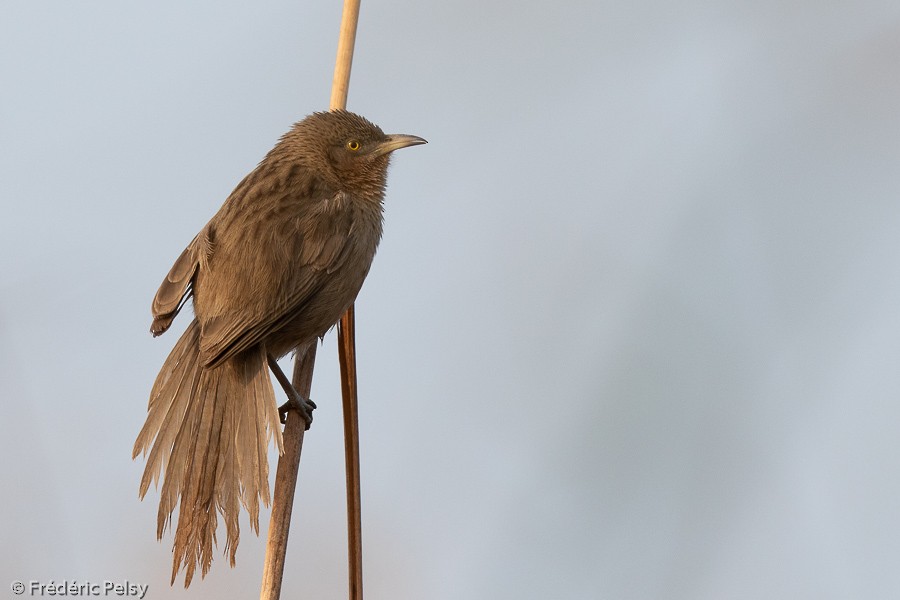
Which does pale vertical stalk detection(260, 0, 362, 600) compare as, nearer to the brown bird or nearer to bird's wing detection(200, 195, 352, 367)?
the brown bird

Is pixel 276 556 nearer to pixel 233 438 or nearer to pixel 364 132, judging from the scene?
pixel 233 438

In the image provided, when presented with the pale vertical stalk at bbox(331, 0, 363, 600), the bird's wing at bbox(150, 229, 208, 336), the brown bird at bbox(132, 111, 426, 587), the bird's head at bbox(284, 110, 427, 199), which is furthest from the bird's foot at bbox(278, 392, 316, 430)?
the bird's head at bbox(284, 110, 427, 199)

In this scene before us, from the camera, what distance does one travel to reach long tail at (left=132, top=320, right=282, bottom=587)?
8.77ft

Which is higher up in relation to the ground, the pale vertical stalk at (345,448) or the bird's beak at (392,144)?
the bird's beak at (392,144)

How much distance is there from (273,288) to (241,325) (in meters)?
0.17

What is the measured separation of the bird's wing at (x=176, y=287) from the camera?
3.11 m

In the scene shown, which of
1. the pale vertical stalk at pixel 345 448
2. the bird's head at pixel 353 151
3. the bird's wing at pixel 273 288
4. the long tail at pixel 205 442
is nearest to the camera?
the pale vertical stalk at pixel 345 448

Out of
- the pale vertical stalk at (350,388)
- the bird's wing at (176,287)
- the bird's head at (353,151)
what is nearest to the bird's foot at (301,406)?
the pale vertical stalk at (350,388)

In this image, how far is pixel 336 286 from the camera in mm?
3219

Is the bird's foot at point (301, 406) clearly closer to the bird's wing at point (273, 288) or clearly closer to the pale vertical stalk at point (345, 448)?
the pale vertical stalk at point (345, 448)

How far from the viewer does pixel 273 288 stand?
3031mm

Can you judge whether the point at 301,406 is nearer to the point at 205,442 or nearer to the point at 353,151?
the point at 205,442

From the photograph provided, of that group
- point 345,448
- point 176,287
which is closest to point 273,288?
point 176,287

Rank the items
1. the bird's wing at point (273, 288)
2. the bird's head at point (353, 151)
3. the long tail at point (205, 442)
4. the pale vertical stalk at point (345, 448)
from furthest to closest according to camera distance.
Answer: the bird's head at point (353, 151)
the bird's wing at point (273, 288)
the long tail at point (205, 442)
the pale vertical stalk at point (345, 448)
